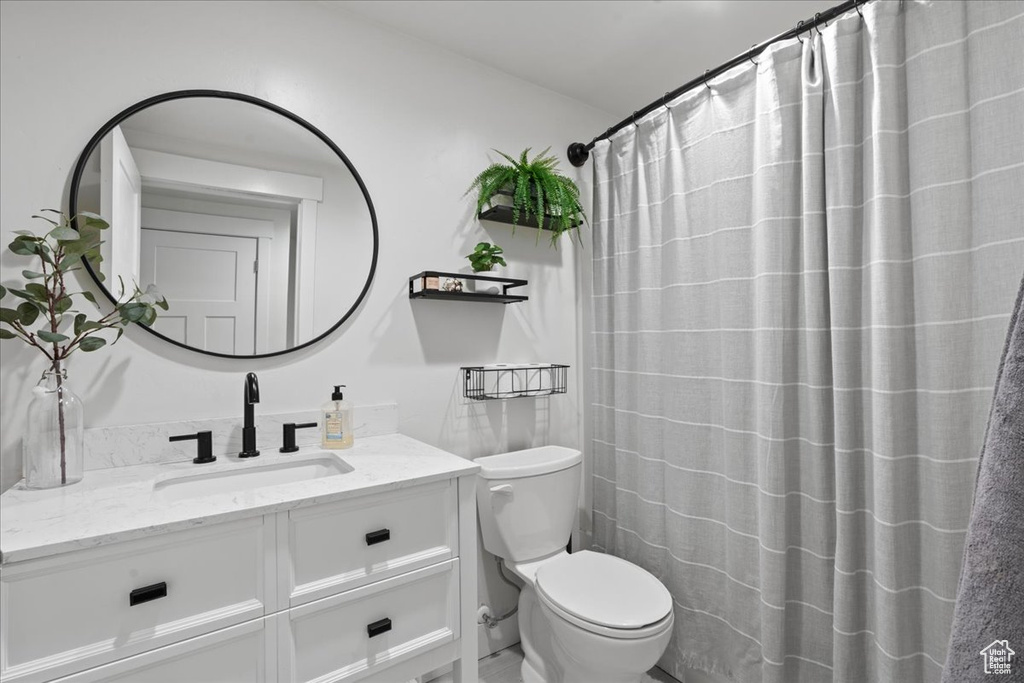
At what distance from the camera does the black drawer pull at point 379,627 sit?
1127 millimetres

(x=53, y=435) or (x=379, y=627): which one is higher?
(x=53, y=435)

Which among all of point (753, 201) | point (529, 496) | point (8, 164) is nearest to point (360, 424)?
point (529, 496)

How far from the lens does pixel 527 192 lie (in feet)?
6.16

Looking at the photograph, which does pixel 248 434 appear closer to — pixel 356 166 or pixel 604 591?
pixel 356 166

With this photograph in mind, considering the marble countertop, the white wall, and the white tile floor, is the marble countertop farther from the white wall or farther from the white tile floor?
the white tile floor

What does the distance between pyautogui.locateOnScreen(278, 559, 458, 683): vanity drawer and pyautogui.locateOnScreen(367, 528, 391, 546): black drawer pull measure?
105 millimetres

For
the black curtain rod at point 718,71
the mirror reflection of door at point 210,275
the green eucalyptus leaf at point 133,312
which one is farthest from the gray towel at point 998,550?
the mirror reflection of door at point 210,275

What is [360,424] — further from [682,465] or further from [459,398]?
[682,465]

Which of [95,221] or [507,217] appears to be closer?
[95,221]

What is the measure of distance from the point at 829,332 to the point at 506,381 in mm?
1106

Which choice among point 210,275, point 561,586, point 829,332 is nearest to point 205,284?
point 210,275

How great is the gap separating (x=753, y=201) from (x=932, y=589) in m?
1.13

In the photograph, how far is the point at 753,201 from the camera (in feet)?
4.90

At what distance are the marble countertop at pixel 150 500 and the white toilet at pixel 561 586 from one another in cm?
47
